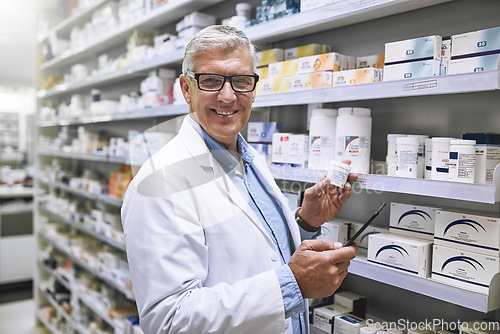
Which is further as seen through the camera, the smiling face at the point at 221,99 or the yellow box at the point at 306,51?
the yellow box at the point at 306,51

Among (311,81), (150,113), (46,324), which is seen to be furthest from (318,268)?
(46,324)

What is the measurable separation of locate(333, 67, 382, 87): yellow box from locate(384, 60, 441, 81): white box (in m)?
0.05

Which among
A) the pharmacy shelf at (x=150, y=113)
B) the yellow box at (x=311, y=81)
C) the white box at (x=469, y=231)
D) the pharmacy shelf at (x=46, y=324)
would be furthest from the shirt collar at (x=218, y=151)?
the pharmacy shelf at (x=46, y=324)

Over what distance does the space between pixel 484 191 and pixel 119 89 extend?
3.59 metres

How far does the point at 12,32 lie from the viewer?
5836mm

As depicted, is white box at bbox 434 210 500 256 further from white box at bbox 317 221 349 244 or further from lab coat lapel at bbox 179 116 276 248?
lab coat lapel at bbox 179 116 276 248

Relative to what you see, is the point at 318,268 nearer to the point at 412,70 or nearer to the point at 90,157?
the point at 412,70

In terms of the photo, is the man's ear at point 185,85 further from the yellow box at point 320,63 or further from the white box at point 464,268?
the white box at point 464,268

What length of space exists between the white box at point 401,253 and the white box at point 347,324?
10.9 inches

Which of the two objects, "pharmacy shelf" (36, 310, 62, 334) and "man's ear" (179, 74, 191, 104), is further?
"pharmacy shelf" (36, 310, 62, 334)

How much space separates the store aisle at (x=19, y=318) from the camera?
4746 millimetres

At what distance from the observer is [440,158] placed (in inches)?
52.8

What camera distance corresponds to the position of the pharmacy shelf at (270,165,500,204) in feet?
3.81

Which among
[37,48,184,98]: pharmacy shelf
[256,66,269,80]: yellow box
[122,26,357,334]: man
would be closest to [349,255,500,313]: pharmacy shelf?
[122,26,357,334]: man
